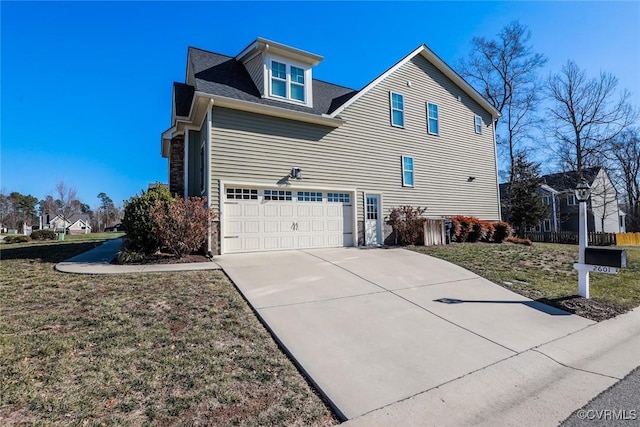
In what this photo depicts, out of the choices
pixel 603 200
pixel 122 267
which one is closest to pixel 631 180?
pixel 603 200

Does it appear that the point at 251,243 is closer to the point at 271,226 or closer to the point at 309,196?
the point at 271,226

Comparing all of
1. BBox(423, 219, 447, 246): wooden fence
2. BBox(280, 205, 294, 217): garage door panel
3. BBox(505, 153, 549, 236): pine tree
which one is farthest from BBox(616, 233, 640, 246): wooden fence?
BBox(280, 205, 294, 217): garage door panel

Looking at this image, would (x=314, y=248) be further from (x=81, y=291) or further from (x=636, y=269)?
(x=636, y=269)

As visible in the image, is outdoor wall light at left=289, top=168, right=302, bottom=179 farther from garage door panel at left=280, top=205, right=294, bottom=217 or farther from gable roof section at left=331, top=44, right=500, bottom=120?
gable roof section at left=331, top=44, right=500, bottom=120

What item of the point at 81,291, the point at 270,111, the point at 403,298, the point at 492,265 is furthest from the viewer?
the point at 270,111

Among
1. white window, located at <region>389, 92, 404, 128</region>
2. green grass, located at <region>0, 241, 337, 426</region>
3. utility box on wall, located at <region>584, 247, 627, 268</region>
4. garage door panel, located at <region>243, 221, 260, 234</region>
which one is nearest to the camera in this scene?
green grass, located at <region>0, 241, 337, 426</region>

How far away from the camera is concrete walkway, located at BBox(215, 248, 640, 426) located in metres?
2.96

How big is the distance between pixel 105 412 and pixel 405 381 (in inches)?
106

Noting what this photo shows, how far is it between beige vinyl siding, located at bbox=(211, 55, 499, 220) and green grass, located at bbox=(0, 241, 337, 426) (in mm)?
5283

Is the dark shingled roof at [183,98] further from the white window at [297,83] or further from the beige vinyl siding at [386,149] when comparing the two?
the white window at [297,83]

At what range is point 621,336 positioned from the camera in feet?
15.8

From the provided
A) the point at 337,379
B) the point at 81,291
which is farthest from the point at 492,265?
the point at 81,291

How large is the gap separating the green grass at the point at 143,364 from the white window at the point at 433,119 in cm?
1309

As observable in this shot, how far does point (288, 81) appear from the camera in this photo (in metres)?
11.5
